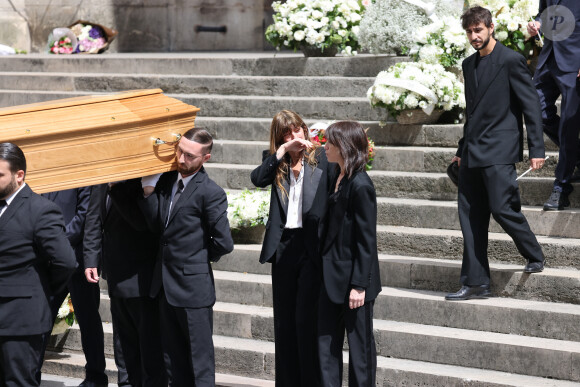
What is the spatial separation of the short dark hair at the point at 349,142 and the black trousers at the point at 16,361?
1976 millimetres

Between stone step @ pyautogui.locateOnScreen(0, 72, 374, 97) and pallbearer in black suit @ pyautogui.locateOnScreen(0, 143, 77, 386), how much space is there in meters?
5.29

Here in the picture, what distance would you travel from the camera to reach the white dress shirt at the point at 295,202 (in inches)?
261

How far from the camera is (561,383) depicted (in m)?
6.73

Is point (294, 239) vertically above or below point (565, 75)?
below

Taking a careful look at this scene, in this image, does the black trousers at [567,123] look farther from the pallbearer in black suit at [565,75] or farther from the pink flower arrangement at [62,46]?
the pink flower arrangement at [62,46]

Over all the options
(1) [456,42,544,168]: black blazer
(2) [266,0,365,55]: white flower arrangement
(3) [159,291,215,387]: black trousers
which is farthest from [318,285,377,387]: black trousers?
(2) [266,0,365,55]: white flower arrangement

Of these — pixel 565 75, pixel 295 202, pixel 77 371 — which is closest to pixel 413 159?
pixel 565 75

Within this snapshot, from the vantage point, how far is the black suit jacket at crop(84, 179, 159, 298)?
21.3ft

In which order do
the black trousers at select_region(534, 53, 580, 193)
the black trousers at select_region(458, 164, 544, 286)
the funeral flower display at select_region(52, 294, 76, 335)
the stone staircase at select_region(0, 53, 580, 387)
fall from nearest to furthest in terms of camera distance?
the stone staircase at select_region(0, 53, 580, 387)
the black trousers at select_region(458, 164, 544, 286)
the black trousers at select_region(534, 53, 580, 193)
the funeral flower display at select_region(52, 294, 76, 335)

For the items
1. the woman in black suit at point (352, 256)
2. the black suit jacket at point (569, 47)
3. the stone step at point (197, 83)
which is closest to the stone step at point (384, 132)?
the stone step at point (197, 83)

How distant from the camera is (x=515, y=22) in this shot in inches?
376

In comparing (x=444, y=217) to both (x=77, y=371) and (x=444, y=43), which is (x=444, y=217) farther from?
(x=77, y=371)

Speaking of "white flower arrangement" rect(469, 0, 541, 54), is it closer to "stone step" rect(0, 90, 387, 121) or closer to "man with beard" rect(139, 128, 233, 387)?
"stone step" rect(0, 90, 387, 121)

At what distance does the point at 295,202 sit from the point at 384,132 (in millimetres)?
3121
